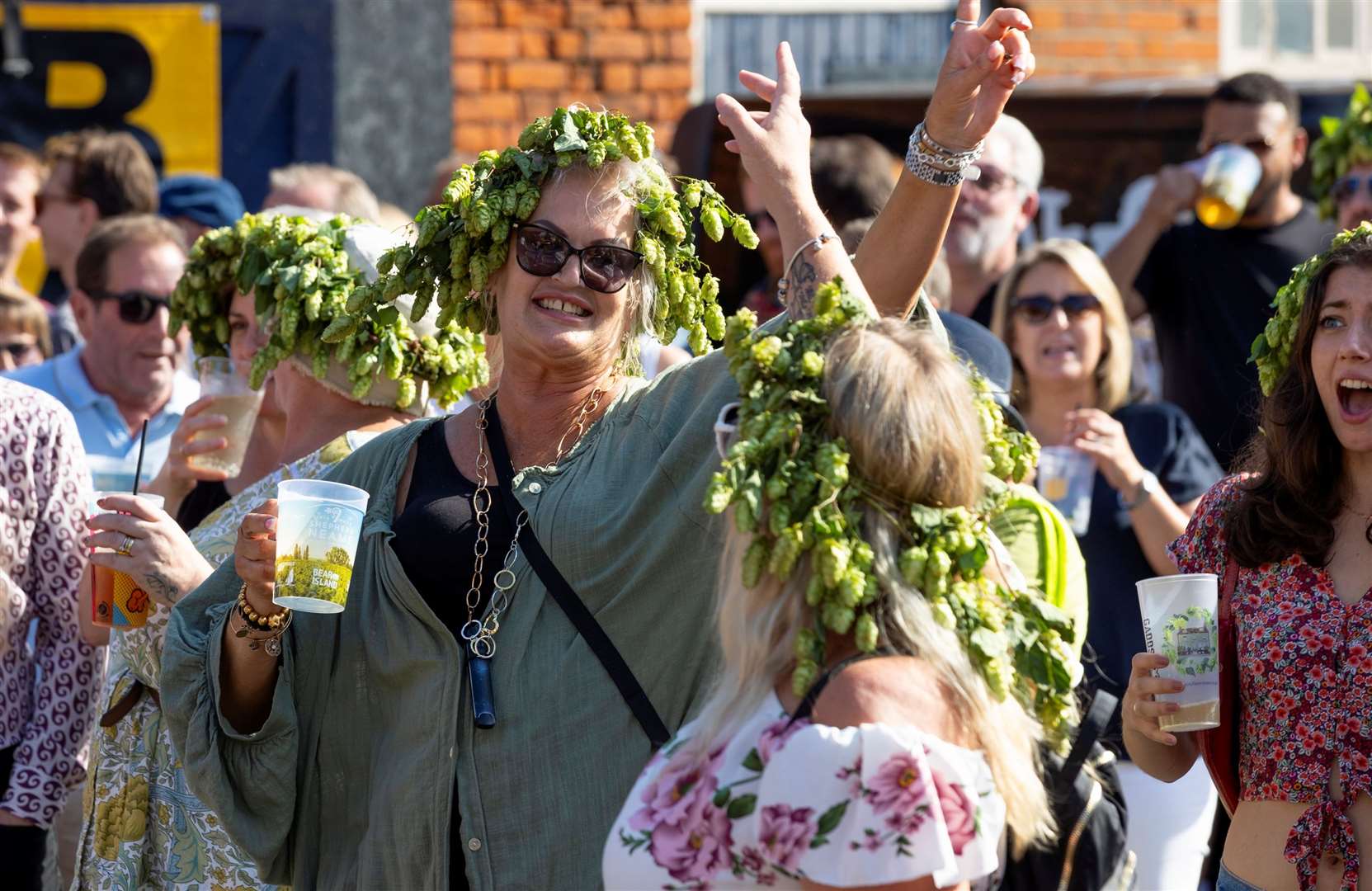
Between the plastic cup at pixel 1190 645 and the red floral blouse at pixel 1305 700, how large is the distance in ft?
0.58

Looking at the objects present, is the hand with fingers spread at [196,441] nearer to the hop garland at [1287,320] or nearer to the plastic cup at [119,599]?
the plastic cup at [119,599]

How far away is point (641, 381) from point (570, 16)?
6.34 meters

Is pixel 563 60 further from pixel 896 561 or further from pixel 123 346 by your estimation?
pixel 896 561

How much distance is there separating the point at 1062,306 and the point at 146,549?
303cm

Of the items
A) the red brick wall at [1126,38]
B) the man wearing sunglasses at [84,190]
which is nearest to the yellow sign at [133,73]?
the man wearing sunglasses at [84,190]

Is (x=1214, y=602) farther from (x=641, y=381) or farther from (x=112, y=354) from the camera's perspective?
(x=112, y=354)

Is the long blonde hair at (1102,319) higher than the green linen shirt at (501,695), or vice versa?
the long blonde hair at (1102,319)

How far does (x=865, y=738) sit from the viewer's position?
2459 millimetres

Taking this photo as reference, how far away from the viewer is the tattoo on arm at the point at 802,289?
3094 mm

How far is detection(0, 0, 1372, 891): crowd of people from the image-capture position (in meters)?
2.60

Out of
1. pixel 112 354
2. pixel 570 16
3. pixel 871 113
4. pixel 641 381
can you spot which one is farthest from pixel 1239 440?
pixel 570 16

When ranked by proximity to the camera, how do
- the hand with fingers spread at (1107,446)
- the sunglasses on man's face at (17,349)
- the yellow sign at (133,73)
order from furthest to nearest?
1. the yellow sign at (133,73)
2. the sunglasses on man's face at (17,349)
3. the hand with fingers spread at (1107,446)

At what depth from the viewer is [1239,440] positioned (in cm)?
645

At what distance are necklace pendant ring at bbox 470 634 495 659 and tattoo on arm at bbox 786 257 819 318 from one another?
83 cm
